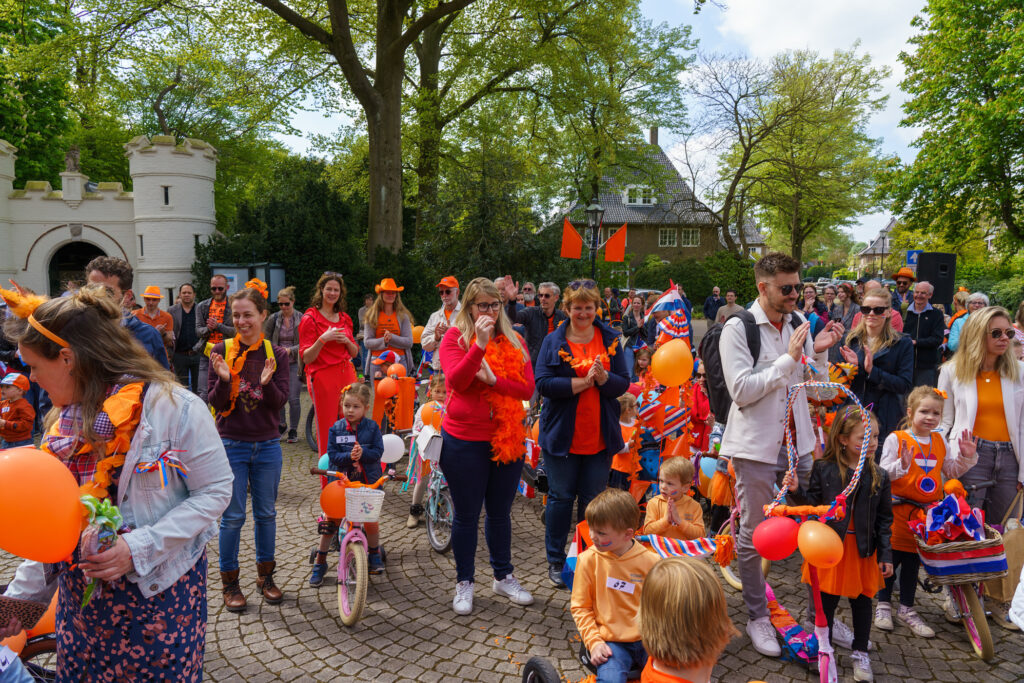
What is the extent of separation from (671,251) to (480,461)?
142 ft

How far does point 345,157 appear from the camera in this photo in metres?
22.6

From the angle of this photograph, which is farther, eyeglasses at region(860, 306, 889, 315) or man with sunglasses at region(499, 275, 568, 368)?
man with sunglasses at region(499, 275, 568, 368)

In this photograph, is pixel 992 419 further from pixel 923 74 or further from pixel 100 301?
pixel 923 74

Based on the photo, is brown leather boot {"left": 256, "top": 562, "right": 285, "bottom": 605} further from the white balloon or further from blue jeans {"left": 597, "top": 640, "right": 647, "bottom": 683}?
blue jeans {"left": 597, "top": 640, "right": 647, "bottom": 683}

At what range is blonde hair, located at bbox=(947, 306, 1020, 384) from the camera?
13.5 feet

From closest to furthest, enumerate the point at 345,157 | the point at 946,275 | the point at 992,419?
the point at 992,419, the point at 946,275, the point at 345,157

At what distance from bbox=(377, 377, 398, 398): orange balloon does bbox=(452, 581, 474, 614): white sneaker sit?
2656 mm

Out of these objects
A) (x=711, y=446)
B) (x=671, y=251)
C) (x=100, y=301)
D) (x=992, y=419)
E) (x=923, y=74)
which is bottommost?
(x=711, y=446)

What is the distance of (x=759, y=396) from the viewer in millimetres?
3359

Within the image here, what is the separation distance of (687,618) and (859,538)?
200 centimetres

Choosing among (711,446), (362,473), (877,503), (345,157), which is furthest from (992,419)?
(345,157)

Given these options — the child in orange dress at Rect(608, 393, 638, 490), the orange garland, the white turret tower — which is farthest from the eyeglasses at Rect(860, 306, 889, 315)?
the white turret tower

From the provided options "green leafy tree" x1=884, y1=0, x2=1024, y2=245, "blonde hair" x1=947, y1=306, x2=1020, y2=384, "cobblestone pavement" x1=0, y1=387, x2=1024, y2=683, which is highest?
"green leafy tree" x1=884, y1=0, x2=1024, y2=245

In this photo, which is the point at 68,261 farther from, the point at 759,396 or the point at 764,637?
the point at 764,637
